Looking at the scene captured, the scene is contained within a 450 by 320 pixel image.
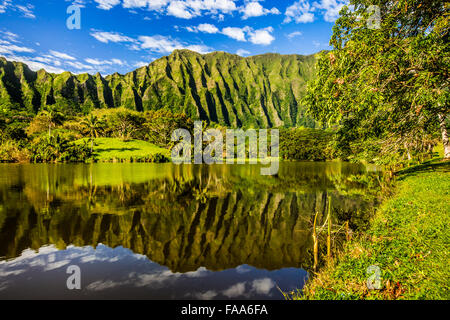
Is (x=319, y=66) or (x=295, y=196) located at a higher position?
(x=319, y=66)

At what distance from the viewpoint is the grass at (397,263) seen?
17.7ft

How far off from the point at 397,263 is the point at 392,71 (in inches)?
392

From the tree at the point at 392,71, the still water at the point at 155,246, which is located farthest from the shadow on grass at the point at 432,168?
the tree at the point at 392,71

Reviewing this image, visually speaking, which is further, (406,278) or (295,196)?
(295,196)

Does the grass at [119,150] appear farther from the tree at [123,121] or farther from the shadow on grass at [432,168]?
the shadow on grass at [432,168]

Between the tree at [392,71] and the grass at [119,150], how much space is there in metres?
70.8

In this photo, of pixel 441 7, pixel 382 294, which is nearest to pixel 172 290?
pixel 382 294

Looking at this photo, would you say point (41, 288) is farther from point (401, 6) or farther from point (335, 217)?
point (401, 6)

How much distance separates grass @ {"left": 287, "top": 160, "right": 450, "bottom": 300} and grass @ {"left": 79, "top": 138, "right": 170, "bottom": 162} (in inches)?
2944

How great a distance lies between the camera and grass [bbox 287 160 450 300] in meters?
5.38

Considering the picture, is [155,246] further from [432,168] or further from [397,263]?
[432,168]

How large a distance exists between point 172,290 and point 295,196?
57.3ft
